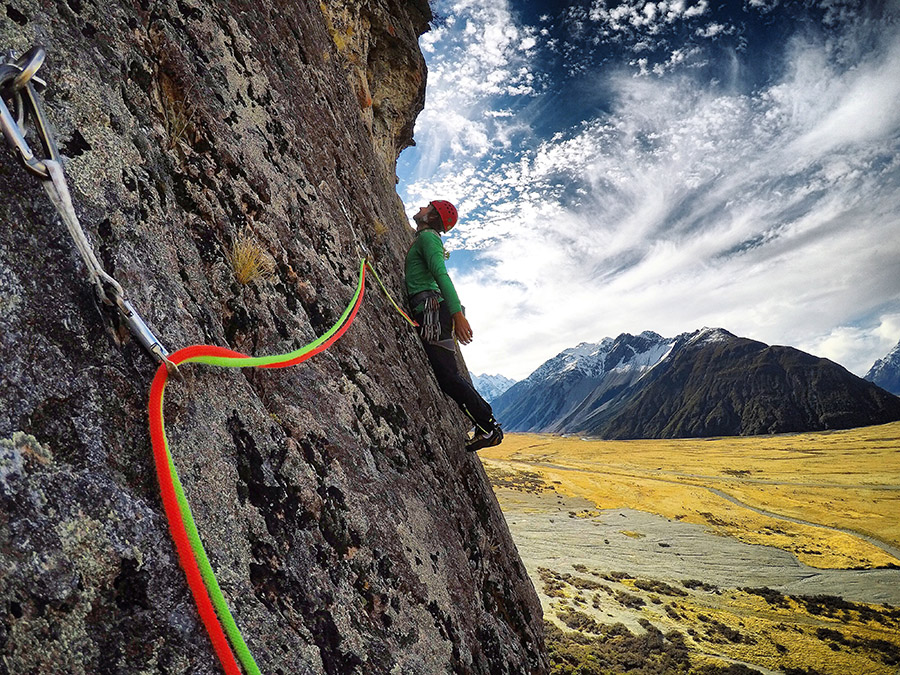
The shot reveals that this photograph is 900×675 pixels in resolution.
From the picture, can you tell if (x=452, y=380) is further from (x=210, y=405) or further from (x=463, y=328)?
(x=210, y=405)

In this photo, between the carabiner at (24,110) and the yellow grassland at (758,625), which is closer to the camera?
the carabiner at (24,110)

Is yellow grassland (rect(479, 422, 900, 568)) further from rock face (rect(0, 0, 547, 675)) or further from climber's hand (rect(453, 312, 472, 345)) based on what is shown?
rock face (rect(0, 0, 547, 675))

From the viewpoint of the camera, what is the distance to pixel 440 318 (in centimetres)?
567

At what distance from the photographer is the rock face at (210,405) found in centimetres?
139

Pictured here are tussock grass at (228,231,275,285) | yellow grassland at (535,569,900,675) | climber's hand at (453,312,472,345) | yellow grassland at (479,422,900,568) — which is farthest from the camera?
yellow grassland at (479,422,900,568)

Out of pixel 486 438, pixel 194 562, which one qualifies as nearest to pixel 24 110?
pixel 194 562

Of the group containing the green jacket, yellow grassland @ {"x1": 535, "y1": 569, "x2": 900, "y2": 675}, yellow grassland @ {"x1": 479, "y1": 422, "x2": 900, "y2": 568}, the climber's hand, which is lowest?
yellow grassland @ {"x1": 479, "y1": 422, "x2": 900, "y2": 568}

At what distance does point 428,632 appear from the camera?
2900mm

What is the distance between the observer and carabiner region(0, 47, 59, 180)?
1448 millimetres

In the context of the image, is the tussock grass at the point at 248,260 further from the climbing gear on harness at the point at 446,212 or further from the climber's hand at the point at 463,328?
the climbing gear on harness at the point at 446,212

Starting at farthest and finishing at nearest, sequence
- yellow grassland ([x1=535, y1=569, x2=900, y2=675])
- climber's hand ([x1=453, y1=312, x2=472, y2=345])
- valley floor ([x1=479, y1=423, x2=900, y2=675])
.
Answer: valley floor ([x1=479, y1=423, x2=900, y2=675])
yellow grassland ([x1=535, y1=569, x2=900, y2=675])
climber's hand ([x1=453, y1=312, x2=472, y2=345])

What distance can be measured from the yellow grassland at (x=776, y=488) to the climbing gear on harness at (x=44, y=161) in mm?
54166

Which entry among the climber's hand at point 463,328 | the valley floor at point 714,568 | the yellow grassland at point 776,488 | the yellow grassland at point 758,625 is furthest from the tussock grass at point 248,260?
the yellow grassland at point 776,488

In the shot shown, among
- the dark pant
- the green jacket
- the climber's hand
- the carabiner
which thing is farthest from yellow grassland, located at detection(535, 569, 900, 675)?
the carabiner
